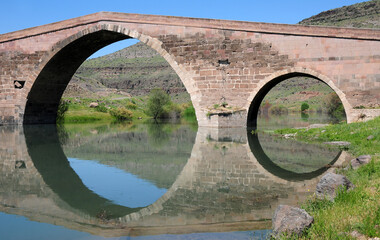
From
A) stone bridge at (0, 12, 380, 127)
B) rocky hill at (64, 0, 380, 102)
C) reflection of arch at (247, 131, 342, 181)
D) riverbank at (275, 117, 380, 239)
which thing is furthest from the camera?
rocky hill at (64, 0, 380, 102)

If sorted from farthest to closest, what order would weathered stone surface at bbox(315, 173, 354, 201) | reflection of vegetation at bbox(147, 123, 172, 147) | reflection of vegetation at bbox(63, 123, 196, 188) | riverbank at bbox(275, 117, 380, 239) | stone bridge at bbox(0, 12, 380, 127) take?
stone bridge at bbox(0, 12, 380, 127) < reflection of vegetation at bbox(147, 123, 172, 147) < reflection of vegetation at bbox(63, 123, 196, 188) < weathered stone surface at bbox(315, 173, 354, 201) < riverbank at bbox(275, 117, 380, 239)

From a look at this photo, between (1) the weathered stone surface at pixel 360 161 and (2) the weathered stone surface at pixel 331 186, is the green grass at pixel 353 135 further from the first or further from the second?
(2) the weathered stone surface at pixel 331 186

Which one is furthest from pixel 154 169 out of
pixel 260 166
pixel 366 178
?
pixel 366 178

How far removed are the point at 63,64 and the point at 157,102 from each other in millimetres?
13317

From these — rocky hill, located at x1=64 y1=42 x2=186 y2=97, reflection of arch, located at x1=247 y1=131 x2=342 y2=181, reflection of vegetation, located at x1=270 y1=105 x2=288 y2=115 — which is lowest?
reflection of arch, located at x1=247 y1=131 x2=342 y2=181

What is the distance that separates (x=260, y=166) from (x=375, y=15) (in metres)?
59.9

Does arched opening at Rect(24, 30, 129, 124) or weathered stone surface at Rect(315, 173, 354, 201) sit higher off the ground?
arched opening at Rect(24, 30, 129, 124)

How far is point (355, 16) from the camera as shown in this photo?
61.8m

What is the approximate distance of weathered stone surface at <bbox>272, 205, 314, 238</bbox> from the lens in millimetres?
3125

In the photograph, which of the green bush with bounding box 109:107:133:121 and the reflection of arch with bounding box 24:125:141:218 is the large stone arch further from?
the reflection of arch with bounding box 24:125:141:218

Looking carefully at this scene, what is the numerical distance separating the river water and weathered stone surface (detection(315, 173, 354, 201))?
1.23 ft

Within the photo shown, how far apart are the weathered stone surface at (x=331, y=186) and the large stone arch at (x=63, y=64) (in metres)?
12.7

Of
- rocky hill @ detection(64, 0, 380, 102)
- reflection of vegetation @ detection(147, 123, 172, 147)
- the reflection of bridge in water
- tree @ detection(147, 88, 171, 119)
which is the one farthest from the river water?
rocky hill @ detection(64, 0, 380, 102)

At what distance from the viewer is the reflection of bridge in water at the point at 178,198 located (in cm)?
385
